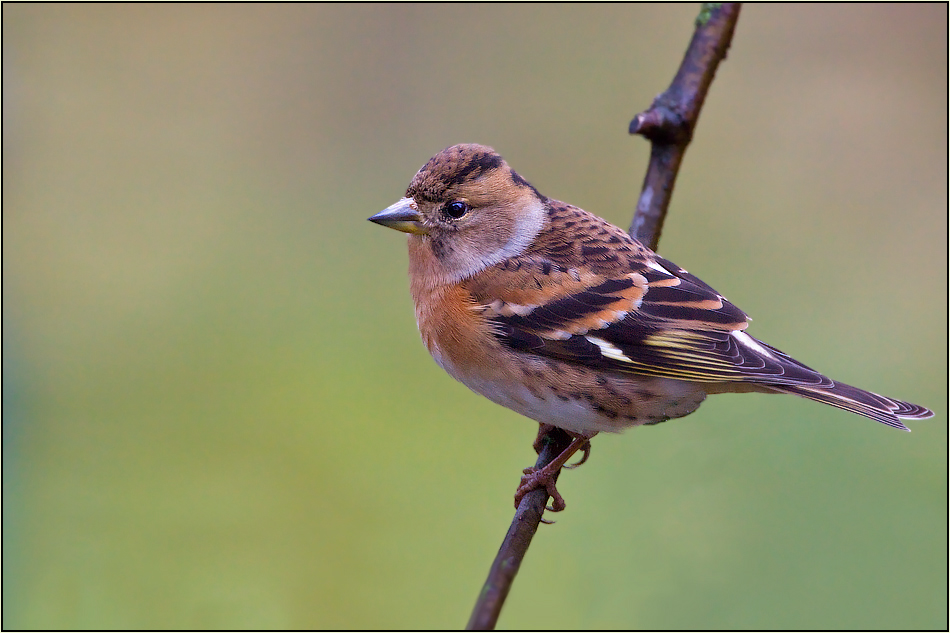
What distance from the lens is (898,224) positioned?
610 cm

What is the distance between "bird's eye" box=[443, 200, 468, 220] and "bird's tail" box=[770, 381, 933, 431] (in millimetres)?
1393

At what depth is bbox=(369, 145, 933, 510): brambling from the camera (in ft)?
9.63

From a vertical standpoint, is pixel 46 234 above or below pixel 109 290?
above

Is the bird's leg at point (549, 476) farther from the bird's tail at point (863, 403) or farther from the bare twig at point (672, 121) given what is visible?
the bird's tail at point (863, 403)

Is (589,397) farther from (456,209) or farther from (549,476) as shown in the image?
(456,209)

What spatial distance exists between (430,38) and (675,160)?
406 centimetres

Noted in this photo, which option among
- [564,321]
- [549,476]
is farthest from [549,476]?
[564,321]

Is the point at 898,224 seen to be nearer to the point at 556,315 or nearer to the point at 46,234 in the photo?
the point at 556,315

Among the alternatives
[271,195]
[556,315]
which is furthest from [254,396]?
[556,315]

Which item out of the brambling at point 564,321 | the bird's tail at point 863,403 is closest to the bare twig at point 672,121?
the brambling at point 564,321

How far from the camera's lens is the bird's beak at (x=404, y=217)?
10.3ft

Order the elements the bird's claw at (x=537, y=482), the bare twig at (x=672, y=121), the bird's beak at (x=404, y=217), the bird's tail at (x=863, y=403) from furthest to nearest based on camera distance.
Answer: the bare twig at (x=672, y=121)
the bird's beak at (x=404, y=217)
the bird's claw at (x=537, y=482)
the bird's tail at (x=863, y=403)

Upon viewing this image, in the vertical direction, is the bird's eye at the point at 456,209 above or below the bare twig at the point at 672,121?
below

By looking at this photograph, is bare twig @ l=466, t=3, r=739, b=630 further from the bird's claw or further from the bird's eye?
the bird's eye
